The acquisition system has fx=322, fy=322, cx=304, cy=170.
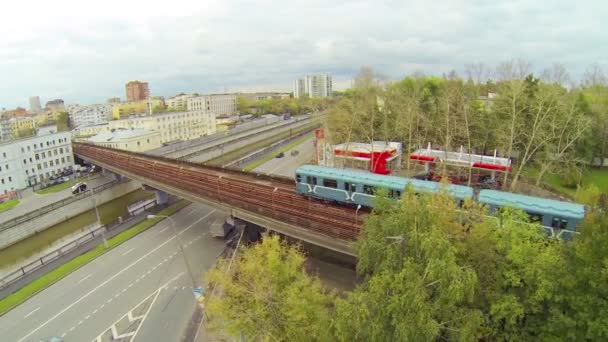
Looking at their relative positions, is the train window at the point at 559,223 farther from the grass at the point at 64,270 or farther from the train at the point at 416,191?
the grass at the point at 64,270

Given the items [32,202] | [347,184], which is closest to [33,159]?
[32,202]

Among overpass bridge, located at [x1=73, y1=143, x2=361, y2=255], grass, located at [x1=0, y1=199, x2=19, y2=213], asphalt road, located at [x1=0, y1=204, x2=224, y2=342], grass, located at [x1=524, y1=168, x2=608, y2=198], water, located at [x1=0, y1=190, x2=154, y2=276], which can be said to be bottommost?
water, located at [x1=0, y1=190, x2=154, y2=276]

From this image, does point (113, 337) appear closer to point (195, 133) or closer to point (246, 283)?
point (246, 283)

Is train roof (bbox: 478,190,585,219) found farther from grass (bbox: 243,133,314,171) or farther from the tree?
grass (bbox: 243,133,314,171)

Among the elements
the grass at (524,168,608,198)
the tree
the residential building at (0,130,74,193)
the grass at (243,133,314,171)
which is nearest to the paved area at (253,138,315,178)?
the grass at (243,133,314,171)

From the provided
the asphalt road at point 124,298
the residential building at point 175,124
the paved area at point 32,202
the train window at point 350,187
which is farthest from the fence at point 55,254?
the residential building at point 175,124

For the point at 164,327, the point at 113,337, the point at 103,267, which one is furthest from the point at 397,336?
the point at 103,267
